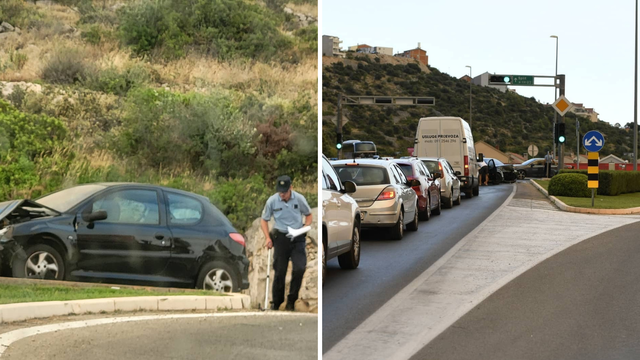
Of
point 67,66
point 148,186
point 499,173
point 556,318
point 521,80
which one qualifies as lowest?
point 556,318

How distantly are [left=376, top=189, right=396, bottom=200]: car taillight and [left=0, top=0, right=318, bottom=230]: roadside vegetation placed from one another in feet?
33.9

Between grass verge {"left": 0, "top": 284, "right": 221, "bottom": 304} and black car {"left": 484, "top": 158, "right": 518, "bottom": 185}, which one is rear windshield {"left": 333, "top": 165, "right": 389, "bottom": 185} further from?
black car {"left": 484, "top": 158, "right": 518, "bottom": 185}

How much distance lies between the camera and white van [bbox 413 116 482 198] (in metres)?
29.5

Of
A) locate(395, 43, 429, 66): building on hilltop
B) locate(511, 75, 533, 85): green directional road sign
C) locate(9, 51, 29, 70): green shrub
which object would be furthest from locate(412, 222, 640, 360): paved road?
locate(395, 43, 429, 66): building on hilltop

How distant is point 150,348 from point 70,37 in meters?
1.80

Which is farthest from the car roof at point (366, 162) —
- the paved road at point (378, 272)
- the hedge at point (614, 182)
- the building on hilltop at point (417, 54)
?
the building on hilltop at point (417, 54)

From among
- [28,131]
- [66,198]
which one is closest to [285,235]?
[66,198]

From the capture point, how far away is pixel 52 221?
4.51 meters

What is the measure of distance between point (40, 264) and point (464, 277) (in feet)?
25.5

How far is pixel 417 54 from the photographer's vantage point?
128500 mm

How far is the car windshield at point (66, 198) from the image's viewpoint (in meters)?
4.52

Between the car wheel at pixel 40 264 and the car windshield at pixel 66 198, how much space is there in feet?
0.72

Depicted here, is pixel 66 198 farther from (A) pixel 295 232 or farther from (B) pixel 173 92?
(A) pixel 295 232

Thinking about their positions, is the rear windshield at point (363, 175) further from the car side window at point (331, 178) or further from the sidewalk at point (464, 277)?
the car side window at point (331, 178)
